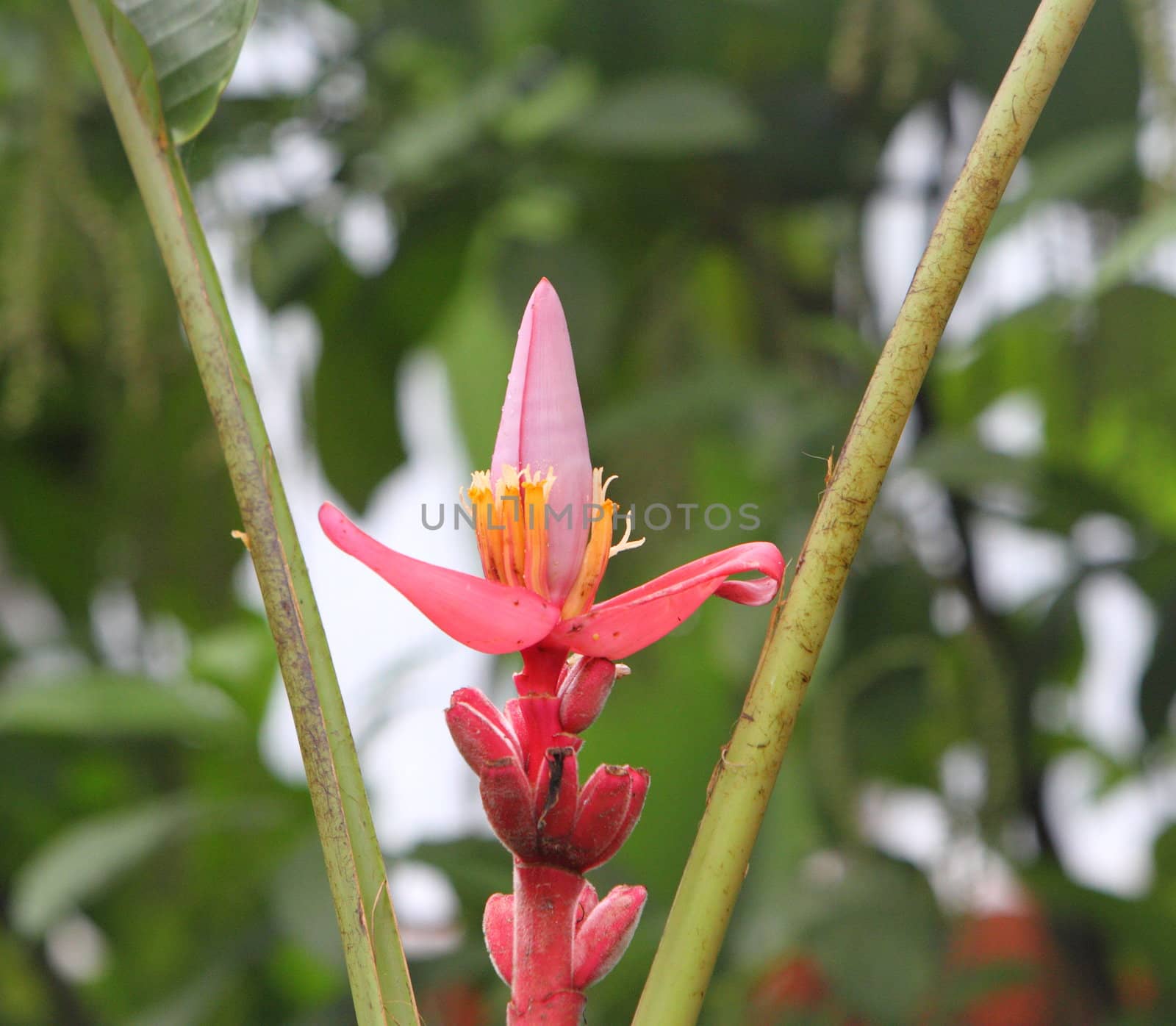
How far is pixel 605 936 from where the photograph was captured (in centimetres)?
24

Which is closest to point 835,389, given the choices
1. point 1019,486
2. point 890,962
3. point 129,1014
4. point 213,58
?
point 1019,486

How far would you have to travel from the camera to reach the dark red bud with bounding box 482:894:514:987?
25 centimetres

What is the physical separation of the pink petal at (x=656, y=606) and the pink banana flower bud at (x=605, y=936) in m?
0.05

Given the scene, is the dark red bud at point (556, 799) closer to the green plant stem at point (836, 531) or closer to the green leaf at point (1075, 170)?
the green plant stem at point (836, 531)

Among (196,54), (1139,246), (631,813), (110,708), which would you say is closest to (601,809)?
(631,813)

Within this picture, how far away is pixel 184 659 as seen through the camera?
1.11 m

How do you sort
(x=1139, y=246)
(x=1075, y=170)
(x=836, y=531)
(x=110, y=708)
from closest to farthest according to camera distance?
1. (x=836, y=531)
2. (x=1139, y=246)
3. (x=1075, y=170)
4. (x=110, y=708)

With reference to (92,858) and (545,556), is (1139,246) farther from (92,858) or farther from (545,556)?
(92,858)

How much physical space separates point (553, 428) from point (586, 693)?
2.0 inches

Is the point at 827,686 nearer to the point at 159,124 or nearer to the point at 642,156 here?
the point at 642,156

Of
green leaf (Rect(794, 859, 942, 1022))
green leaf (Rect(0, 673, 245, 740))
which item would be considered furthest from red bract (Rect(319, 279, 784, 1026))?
green leaf (Rect(0, 673, 245, 740))

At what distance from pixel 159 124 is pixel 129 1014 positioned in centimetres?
92

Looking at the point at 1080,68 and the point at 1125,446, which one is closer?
the point at 1080,68

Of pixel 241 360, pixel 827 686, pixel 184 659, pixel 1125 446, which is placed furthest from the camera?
pixel 184 659
